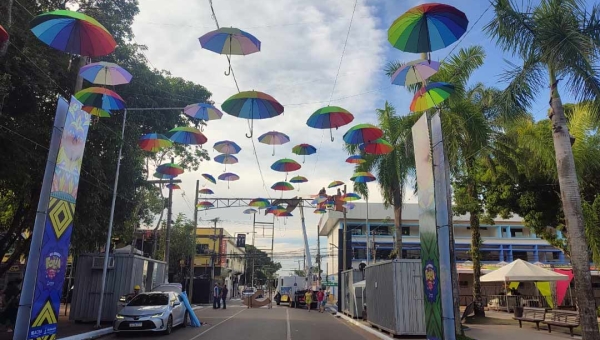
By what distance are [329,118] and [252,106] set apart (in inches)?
106

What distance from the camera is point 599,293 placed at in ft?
128

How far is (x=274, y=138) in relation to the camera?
56.2 feet

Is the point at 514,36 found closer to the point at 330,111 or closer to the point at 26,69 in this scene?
the point at 330,111

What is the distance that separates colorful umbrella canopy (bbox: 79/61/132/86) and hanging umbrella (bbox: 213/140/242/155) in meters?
6.01

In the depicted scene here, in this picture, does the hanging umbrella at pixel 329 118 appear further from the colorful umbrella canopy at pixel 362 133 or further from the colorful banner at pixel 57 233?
the colorful banner at pixel 57 233

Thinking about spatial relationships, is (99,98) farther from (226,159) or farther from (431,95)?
(431,95)

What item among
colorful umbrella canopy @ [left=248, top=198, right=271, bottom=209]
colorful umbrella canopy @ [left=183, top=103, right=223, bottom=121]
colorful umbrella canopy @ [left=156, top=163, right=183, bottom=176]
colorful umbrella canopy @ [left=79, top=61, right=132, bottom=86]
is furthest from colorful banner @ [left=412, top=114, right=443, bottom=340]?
colorful umbrella canopy @ [left=248, top=198, right=271, bottom=209]

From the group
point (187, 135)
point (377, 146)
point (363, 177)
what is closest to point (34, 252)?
point (187, 135)

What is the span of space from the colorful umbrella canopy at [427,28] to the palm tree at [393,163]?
8174mm

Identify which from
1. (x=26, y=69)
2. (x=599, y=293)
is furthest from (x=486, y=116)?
(x=599, y=293)

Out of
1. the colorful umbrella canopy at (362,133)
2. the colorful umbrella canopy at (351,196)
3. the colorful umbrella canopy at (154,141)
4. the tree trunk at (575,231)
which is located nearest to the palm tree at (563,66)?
the tree trunk at (575,231)

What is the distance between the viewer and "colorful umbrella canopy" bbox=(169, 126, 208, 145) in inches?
607

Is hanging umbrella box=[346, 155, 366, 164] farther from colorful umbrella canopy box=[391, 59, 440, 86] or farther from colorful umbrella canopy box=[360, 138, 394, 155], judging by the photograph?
colorful umbrella canopy box=[391, 59, 440, 86]

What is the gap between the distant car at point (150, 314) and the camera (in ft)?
46.5
